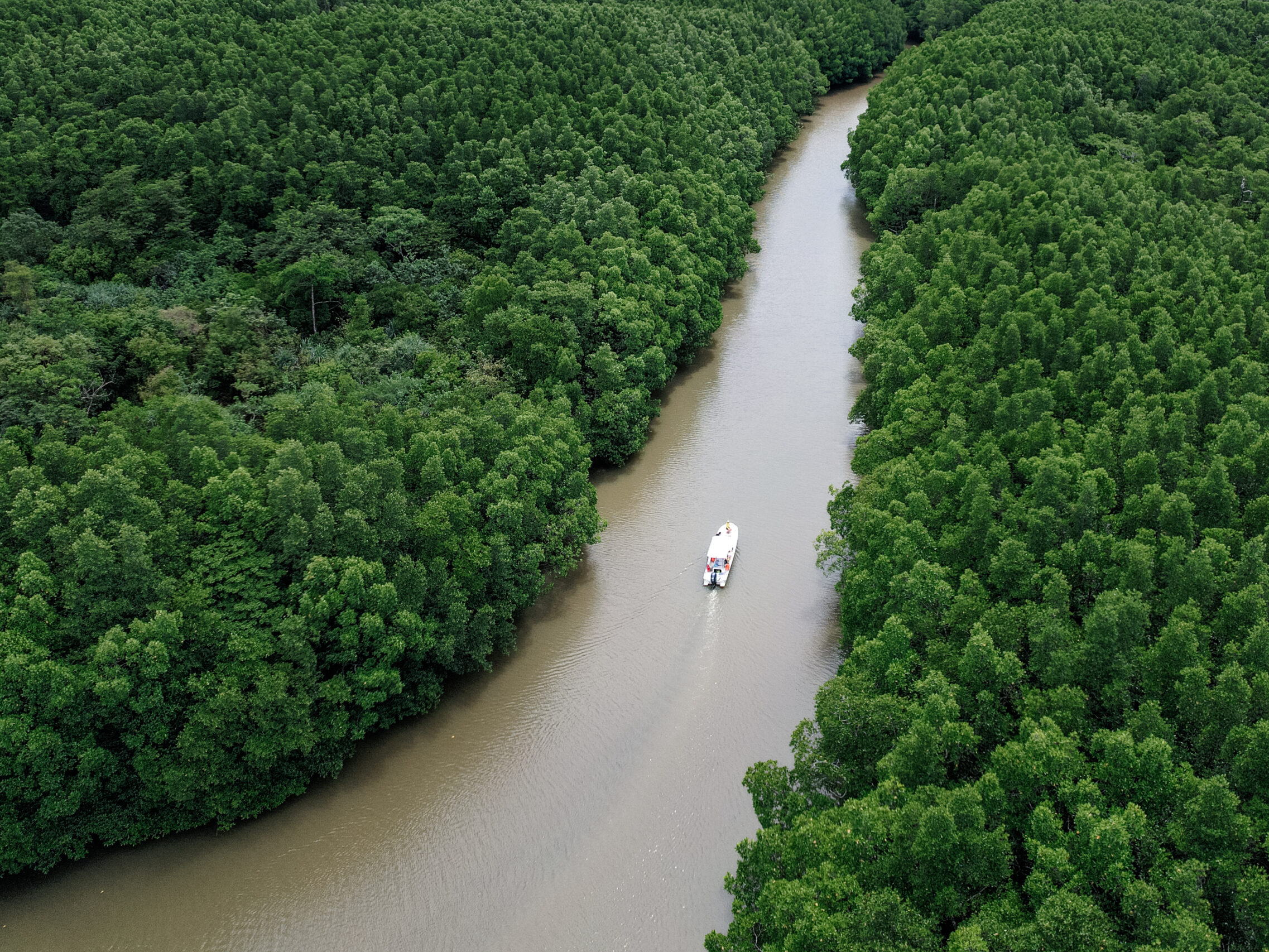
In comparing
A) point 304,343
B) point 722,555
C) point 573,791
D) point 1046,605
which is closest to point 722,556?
point 722,555

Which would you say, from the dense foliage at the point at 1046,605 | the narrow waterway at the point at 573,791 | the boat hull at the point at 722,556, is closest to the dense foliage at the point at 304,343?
the narrow waterway at the point at 573,791

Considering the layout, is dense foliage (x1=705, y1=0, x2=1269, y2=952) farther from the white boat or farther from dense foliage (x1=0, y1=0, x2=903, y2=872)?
dense foliage (x1=0, y1=0, x2=903, y2=872)

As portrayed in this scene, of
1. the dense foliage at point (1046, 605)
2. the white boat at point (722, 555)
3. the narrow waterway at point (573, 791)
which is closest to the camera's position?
the dense foliage at point (1046, 605)

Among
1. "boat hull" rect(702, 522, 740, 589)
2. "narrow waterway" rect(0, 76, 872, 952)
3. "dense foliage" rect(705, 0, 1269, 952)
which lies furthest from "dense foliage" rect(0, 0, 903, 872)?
"dense foliage" rect(705, 0, 1269, 952)

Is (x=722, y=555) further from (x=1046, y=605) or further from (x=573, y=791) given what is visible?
(x=1046, y=605)

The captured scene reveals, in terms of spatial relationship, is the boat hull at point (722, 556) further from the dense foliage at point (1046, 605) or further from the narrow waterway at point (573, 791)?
the dense foliage at point (1046, 605)

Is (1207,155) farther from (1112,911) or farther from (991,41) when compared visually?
(1112,911)

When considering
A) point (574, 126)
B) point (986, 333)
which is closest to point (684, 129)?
point (574, 126)
